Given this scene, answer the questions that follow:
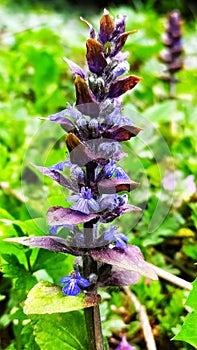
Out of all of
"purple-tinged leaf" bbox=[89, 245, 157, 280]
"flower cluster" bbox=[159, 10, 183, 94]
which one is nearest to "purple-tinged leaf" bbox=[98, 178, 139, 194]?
"purple-tinged leaf" bbox=[89, 245, 157, 280]

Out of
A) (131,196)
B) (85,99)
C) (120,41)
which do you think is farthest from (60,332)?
(131,196)

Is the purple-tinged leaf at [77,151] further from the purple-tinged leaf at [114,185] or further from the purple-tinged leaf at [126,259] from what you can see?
the purple-tinged leaf at [126,259]

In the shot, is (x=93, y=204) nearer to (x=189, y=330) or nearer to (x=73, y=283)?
(x=73, y=283)

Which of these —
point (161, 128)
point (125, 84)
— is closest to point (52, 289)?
point (125, 84)

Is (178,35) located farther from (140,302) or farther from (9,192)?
(140,302)

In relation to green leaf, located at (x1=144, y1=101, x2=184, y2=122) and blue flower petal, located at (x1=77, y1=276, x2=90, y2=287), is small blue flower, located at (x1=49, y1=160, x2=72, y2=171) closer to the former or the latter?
blue flower petal, located at (x1=77, y1=276, x2=90, y2=287)
